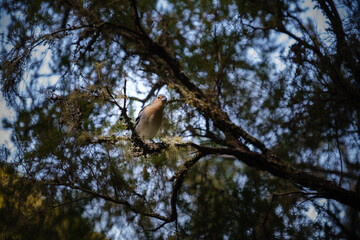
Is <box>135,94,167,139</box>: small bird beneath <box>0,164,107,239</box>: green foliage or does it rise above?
above

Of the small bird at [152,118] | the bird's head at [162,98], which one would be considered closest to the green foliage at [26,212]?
→ the small bird at [152,118]

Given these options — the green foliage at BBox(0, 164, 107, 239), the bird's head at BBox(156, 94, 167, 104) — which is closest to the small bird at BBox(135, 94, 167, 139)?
the bird's head at BBox(156, 94, 167, 104)

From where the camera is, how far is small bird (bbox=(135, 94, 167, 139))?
155 inches

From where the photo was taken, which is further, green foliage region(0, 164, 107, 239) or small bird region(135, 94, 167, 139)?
small bird region(135, 94, 167, 139)

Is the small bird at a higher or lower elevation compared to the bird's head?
lower

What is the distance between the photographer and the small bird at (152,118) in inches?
155

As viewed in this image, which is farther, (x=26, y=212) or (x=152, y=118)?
(x=152, y=118)

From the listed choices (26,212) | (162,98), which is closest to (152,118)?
(162,98)

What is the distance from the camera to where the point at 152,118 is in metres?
3.92

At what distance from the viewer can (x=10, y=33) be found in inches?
111

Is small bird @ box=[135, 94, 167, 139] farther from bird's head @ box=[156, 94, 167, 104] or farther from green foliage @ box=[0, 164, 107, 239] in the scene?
green foliage @ box=[0, 164, 107, 239]

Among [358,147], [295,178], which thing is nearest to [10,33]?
[295,178]

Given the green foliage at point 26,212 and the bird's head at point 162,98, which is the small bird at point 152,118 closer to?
the bird's head at point 162,98

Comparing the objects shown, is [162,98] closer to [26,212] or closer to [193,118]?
[193,118]
